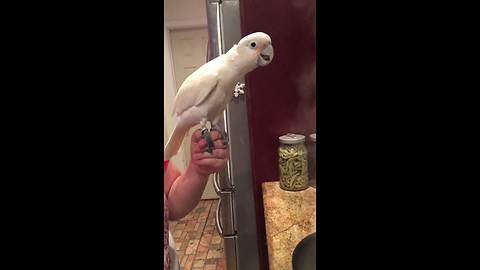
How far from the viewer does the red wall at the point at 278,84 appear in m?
0.40

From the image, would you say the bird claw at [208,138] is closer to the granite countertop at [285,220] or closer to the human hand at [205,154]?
the human hand at [205,154]

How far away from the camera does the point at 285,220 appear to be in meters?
0.62

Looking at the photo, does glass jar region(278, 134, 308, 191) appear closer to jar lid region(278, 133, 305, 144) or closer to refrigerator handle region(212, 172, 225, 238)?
jar lid region(278, 133, 305, 144)

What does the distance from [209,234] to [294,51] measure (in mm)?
343

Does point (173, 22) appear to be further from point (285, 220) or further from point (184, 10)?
point (285, 220)

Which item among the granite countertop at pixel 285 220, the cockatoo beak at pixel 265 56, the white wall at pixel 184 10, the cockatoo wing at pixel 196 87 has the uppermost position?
the white wall at pixel 184 10

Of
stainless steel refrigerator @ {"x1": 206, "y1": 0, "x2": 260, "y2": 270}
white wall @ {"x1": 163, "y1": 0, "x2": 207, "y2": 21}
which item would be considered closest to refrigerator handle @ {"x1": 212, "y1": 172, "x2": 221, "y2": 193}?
stainless steel refrigerator @ {"x1": 206, "y1": 0, "x2": 260, "y2": 270}

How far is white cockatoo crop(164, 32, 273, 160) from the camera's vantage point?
315 mm

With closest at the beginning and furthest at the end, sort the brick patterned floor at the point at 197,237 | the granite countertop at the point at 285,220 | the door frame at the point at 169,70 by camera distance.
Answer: the door frame at the point at 169,70 < the brick patterned floor at the point at 197,237 < the granite countertop at the point at 285,220

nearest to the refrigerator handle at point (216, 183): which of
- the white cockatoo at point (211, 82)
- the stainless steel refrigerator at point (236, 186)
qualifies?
the stainless steel refrigerator at point (236, 186)

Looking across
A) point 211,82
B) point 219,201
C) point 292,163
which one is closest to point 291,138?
point 292,163

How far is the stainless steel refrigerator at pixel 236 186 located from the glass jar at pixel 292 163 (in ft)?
0.30
